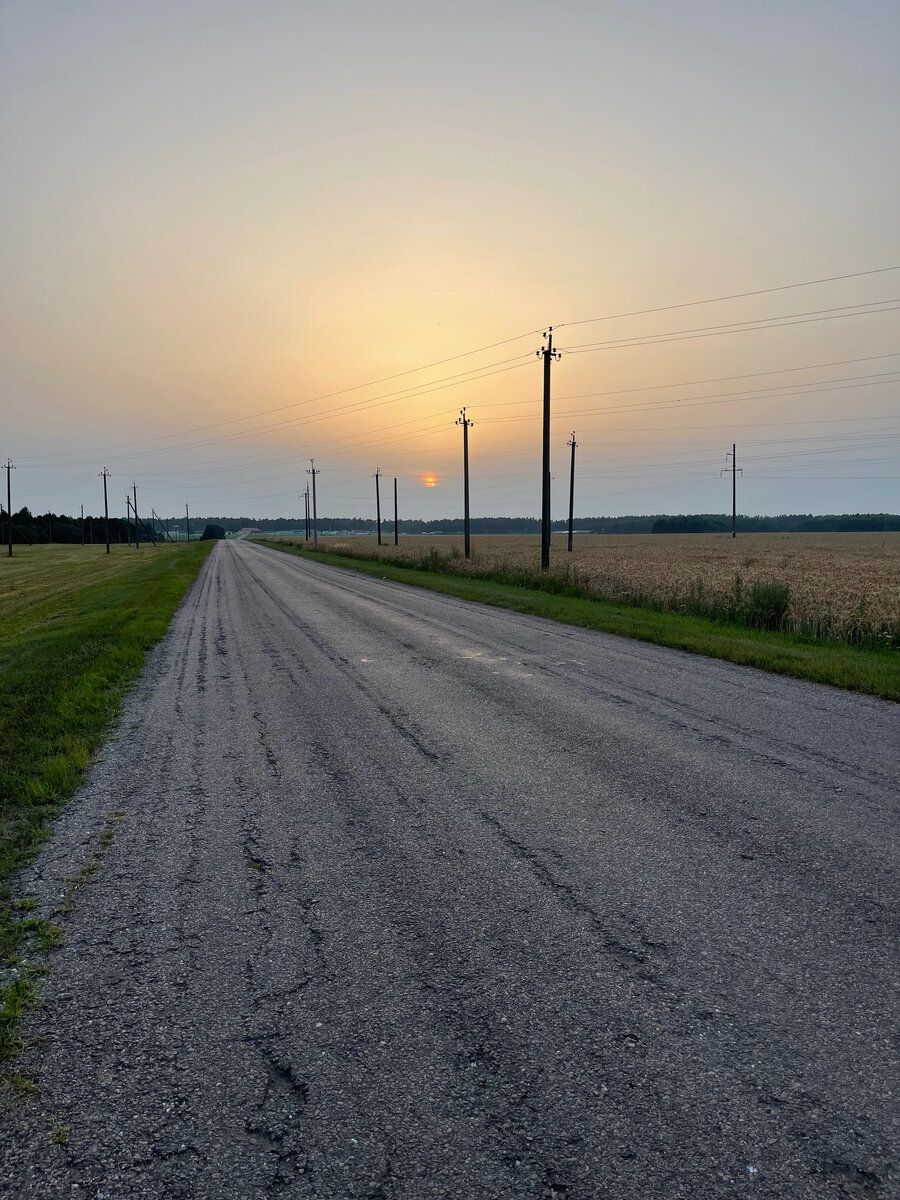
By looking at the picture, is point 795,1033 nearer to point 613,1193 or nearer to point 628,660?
point 613,1193

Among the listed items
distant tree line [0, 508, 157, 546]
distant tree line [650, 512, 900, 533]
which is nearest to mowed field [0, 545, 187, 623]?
distant tree line [0, 508, 157, 546]

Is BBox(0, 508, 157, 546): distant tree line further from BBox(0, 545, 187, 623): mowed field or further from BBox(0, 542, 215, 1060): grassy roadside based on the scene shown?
BBox(0, 542, 215, 1060): grassy roadside

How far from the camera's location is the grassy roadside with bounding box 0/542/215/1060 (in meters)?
3.64

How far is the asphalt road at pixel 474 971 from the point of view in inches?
91.0

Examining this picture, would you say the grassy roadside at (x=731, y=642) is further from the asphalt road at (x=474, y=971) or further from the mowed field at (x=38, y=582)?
the mowed field at (x=38, y=582)

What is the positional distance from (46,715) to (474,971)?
666 cm

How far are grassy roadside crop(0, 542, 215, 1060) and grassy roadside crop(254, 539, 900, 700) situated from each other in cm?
872

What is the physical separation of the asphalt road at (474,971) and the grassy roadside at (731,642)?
3184 millimetres

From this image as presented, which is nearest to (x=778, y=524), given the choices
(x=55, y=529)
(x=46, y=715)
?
(x=55, y=529)

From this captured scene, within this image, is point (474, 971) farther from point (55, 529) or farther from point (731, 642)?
point (55, 529)

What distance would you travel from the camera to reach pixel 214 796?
5.58 m

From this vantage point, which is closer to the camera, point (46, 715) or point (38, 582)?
point (46, 715)

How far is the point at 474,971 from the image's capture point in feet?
10.7

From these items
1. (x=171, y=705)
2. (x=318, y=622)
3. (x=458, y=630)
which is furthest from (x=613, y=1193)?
(x=318, y=622)
